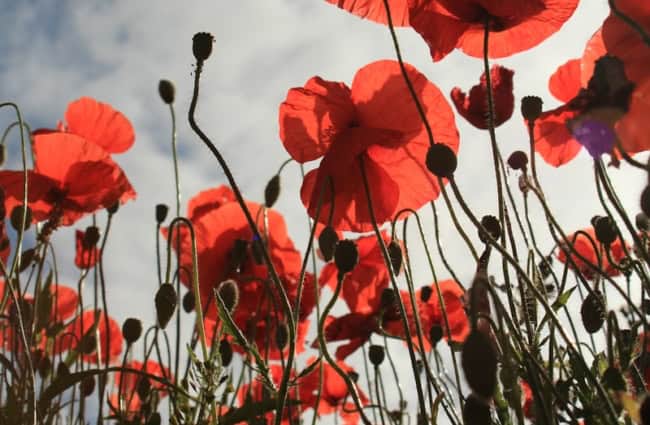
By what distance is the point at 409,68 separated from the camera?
165cm

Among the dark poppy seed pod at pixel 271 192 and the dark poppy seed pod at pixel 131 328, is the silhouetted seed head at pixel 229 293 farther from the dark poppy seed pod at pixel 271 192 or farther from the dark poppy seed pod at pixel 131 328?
the dark poppy seed pod at pixel 271 192

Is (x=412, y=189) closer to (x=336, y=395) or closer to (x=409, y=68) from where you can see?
(x=409, y=68)

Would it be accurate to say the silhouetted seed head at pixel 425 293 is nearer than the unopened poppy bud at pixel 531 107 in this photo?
No

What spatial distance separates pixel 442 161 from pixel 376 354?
1.24 m

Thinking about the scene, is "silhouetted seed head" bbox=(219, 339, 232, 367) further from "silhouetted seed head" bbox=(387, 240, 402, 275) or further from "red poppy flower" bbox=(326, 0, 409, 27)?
"red poppy flower" bbox=(326, 0, 409, 27)

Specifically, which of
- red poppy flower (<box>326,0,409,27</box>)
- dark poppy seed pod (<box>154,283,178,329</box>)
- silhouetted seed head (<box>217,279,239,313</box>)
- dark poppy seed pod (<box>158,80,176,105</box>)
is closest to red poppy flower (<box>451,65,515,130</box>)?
red poppy flower (<box>326,0,409,27</box>)

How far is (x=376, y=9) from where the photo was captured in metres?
1.63

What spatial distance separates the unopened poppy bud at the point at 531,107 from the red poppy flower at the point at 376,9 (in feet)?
1.01

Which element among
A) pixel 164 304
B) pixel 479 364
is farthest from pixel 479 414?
pixel 164 304

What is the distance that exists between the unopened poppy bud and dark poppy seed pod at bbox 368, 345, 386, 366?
104cm

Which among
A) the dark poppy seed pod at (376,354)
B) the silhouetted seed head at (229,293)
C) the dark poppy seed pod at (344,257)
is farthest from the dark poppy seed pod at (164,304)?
the dark poppy seed pod at (376,354)

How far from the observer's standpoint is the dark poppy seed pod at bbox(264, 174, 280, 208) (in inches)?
94.3

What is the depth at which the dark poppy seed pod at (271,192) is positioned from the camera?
94.3 inches

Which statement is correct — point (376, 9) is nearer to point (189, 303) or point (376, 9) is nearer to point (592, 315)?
point (592, 315)
